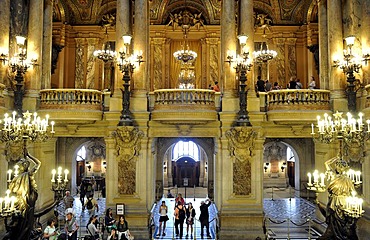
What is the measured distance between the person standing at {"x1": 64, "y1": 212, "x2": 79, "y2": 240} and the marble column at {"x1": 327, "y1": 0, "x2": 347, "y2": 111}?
35.6 feet

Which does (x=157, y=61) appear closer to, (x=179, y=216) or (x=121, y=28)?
(x=121, y=28)

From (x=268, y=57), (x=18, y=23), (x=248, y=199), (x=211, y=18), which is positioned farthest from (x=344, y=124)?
(x=211, y=18)

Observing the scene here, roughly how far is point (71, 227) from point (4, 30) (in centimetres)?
784

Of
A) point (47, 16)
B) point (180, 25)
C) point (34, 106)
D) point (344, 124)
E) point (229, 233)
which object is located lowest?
point (229, 233)

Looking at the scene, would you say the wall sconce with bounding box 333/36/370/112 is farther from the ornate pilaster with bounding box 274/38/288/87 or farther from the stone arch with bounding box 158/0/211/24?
the stone arch with bounding box 158/0/211/24

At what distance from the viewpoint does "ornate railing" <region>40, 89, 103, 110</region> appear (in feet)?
48.0

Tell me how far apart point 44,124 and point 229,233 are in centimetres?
826

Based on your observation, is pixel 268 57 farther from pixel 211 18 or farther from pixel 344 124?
pixel 344 124

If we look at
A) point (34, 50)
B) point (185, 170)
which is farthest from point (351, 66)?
point (185, 170)

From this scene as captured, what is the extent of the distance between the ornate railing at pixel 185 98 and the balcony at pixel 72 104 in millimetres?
2489

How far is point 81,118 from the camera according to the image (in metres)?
14.5

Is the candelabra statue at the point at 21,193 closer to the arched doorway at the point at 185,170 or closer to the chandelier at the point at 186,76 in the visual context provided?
the chandelier at the point at 186,76

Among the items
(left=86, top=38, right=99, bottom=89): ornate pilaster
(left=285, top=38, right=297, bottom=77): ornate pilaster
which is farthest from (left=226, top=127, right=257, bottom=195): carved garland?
(left=86, top=38, right=99, bottom=89): ornate pilaster

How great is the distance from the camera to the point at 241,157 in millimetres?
14656
